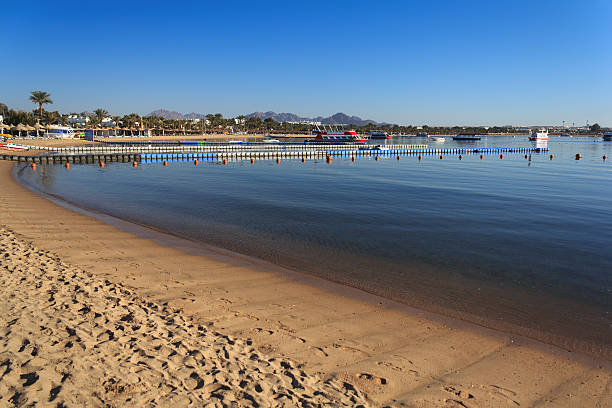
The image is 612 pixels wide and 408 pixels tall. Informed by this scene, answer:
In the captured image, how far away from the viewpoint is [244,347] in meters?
5.93

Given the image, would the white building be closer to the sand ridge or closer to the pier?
the pier

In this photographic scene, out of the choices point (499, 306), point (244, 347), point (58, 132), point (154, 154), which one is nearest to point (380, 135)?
point (58, 132)

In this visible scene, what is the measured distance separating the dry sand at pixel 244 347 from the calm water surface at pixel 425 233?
1607 mm

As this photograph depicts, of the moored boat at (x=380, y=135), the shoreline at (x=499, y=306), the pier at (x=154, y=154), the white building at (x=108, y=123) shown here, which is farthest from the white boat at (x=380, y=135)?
the shoreline at (x=499, y=306)

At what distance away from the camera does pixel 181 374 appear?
5004mm

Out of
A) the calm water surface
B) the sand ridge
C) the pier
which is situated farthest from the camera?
the pier

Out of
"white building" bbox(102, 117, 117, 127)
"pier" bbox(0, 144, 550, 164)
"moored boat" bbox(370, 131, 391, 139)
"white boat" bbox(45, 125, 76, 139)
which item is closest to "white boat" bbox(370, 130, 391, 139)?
"moored boat" bbox(370, 131, 391, 139)

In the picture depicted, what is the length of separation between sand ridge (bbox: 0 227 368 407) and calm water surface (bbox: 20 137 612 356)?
4.78 meters

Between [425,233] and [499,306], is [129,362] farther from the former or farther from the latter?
[425,233]

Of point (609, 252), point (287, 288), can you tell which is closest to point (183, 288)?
point (287, 288)

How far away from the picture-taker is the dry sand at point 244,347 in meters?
4.82

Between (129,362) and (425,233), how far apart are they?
13116 millimetres

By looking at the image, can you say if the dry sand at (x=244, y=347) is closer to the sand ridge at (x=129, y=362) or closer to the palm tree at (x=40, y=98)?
the sand ridge at (x=129, y=362)

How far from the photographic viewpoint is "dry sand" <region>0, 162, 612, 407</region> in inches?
190
